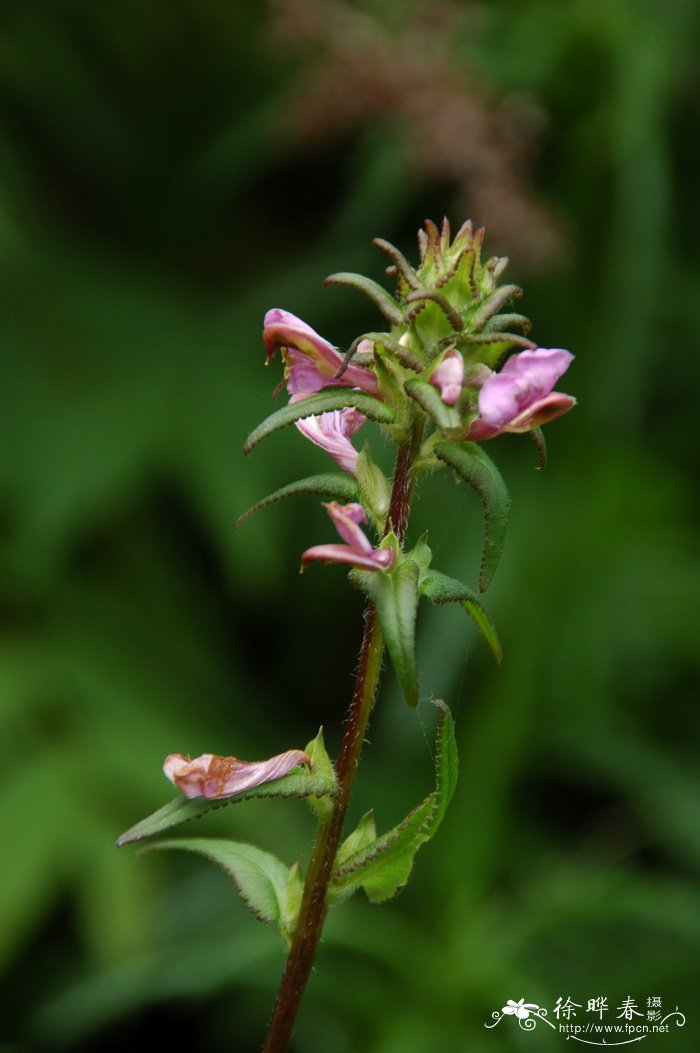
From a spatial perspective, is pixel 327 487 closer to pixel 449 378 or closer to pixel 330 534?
pixel 449 378

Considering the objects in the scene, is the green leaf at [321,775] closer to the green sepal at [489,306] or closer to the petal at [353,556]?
the petal at [353,556]

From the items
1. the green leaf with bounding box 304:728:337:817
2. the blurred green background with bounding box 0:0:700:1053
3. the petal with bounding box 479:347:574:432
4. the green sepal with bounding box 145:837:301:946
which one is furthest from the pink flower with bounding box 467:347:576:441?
the blurred green background with bounding box 0:0:700:1053

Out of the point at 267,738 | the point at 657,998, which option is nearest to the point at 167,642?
the point at 267,738

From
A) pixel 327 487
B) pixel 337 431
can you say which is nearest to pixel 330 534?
pixel 337 431

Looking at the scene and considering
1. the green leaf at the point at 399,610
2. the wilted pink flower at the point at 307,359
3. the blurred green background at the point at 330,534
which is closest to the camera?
the green leaf at the point at 399,610

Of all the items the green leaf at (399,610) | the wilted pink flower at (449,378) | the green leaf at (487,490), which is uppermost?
the wilted pink flower at (449,378)

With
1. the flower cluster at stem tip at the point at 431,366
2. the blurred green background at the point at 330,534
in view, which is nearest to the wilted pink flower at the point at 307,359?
the flower cluster at stem tip at the point at 431,366
